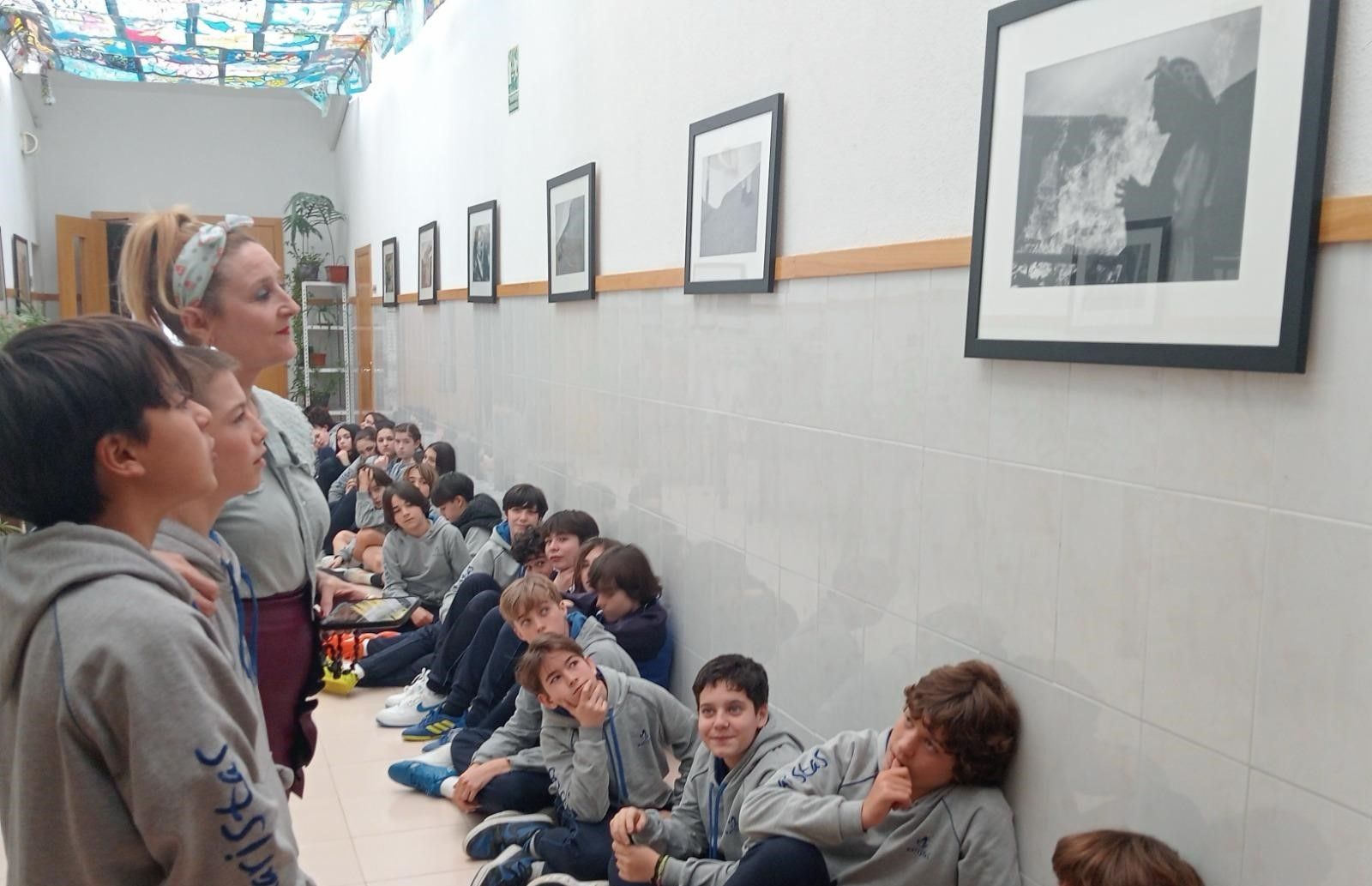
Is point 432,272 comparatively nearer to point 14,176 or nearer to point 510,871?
point 14,176

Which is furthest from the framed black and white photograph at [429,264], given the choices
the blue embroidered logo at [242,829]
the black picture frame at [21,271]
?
the blue embroidered logo at [242,829]

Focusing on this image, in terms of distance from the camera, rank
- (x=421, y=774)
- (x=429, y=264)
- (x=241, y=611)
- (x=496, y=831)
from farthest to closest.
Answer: (x=429, y=264), (x=421, y=774), (x=496, y=831), (x=241, y=611)

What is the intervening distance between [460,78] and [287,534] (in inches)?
251

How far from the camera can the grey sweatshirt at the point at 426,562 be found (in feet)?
19.0

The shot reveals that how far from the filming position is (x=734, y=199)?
3561mm

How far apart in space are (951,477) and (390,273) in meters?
8.59

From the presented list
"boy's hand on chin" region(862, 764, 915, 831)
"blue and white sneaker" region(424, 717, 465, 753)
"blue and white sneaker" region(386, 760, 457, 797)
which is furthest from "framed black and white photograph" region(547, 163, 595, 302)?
"boy's hand on chin" region(862, 764, 915, 831)

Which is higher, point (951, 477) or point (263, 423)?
point (263, 423)

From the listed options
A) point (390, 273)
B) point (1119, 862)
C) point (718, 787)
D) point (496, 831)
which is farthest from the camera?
point (390, 273)

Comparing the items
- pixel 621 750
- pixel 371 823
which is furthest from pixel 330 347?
pixel 621 750

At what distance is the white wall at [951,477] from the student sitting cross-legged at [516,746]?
0.46m

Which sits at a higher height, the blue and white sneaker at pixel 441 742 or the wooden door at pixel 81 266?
the wooden door at pixel 81 266

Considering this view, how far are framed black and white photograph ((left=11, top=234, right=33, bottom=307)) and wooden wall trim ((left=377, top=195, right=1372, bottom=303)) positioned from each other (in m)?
8.18

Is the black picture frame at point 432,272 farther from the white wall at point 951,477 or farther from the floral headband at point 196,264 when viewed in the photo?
the floral headband at point 196,264
